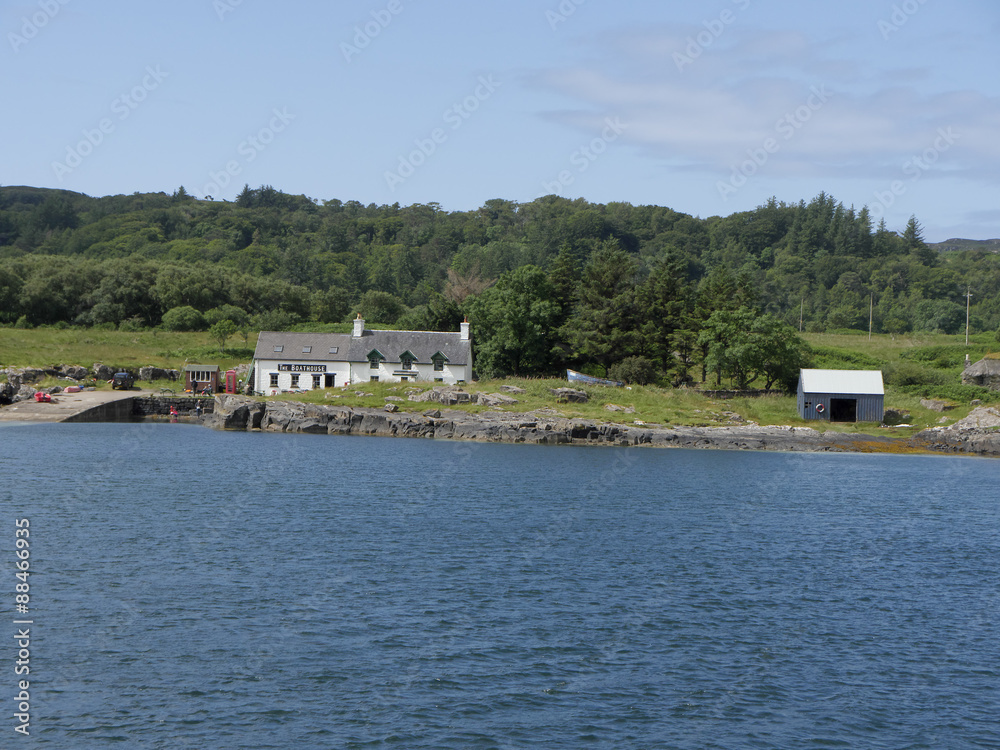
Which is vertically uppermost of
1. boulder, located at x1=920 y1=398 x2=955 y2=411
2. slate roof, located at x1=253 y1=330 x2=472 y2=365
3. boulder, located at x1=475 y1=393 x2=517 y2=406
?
slate roof, located at x1=253 y1=330 x2=472 y2=365

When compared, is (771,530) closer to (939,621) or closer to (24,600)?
(939,621)

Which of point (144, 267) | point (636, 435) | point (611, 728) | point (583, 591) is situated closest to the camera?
point (611, 728)

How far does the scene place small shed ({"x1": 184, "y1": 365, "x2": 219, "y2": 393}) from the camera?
77812 mm

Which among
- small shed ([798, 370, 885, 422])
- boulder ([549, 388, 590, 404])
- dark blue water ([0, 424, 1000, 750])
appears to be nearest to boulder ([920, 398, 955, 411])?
small shed ([798, 370, 885, 422])

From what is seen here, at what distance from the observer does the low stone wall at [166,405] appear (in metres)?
72.1

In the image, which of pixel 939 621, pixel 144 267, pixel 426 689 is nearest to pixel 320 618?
pixel 426 689

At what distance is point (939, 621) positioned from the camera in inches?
876

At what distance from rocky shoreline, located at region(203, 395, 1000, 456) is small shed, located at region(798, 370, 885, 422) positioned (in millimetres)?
4314

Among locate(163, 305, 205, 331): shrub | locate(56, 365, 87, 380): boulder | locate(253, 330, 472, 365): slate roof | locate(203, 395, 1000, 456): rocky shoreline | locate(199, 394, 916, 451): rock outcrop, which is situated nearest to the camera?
locate(203, 395, 1000, 456): rocky shoreline

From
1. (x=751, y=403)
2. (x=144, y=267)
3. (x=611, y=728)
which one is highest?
(x=144, y=267)

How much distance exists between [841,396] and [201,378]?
174ft

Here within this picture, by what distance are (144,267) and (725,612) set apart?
347 feet

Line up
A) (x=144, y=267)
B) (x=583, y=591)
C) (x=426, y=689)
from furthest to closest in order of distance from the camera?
(x=144, y=267)
(x=583, y=591)
(x=426, y=689)

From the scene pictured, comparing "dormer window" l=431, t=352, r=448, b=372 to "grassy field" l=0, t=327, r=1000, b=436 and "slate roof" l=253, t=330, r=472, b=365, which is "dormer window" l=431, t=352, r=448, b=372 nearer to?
"slate roof" l=253, t=330, r=472, b=365
